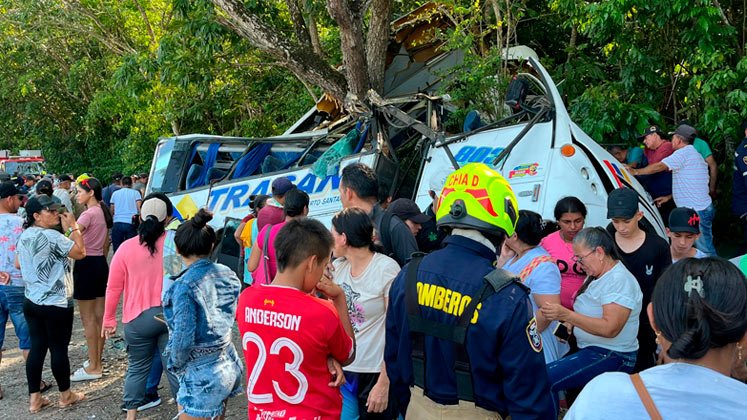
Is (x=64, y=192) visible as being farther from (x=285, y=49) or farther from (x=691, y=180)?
(x=691, y=180)

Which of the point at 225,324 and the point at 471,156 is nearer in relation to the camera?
the point at 225,324

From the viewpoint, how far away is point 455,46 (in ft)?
27.7

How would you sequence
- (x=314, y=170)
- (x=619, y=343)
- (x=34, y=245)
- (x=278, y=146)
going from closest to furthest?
(x=619, y=343)
(x=34, y=245)
(x=314, y=170)
(x=278, y=146)

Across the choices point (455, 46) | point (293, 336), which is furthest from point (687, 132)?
point (293, 336)

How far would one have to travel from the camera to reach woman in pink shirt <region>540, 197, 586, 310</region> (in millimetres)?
4230

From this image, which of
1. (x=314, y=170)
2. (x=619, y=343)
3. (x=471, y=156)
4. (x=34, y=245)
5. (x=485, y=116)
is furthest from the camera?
(x=485, y=116)

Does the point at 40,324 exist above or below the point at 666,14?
below

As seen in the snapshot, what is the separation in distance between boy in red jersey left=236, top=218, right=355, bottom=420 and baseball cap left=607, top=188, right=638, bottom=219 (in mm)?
2324

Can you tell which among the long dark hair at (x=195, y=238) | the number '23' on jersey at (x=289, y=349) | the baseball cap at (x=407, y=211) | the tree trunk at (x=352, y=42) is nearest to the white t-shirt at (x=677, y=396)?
the number '23' on jersey at (x=289, y=349)

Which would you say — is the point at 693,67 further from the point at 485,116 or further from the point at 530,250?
the point at 530,250

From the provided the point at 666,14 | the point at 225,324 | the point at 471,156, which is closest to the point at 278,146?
the point at 471,156

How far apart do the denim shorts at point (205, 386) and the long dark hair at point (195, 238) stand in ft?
2.00

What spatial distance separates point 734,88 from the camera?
6.56 meters

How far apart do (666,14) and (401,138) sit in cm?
318
